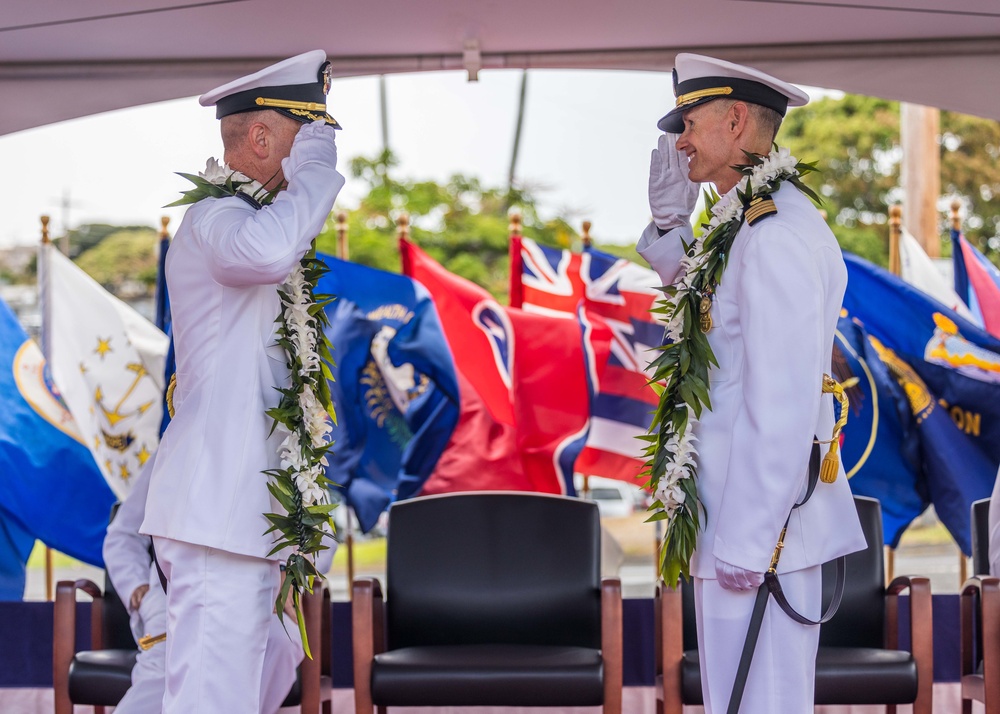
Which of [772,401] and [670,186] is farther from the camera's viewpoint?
[670,186]

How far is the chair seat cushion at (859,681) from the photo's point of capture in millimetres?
3477

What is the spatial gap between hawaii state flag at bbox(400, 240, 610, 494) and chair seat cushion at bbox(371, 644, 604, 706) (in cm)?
175

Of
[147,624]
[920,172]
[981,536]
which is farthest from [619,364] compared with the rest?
[920,172]

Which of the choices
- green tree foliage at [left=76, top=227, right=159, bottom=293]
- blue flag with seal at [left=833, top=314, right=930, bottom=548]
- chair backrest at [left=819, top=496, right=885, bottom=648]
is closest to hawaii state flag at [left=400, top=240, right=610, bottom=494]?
blue flag with seal at [left=833, top=314, right=930, bottom=548]

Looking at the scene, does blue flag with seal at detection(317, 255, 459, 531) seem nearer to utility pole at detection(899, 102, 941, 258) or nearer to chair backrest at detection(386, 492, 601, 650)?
chair backrest at detection(386, 492, 601, 650)

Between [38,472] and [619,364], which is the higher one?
[619,364]

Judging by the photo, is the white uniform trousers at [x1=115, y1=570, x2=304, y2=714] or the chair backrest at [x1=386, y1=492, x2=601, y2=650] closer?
the white uniform trousers at [x1=115, y1=570, x2=304, y2=714]

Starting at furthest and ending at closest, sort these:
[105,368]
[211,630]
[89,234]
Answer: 1. [89,234]
2. [105,368]
3. [211,630]

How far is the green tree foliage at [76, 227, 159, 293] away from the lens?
17.9m

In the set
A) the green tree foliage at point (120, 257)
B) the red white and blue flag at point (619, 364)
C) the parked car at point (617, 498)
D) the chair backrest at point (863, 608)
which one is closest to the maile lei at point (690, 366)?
the chair backrest at point (863, 608)

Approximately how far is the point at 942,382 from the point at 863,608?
1.22m

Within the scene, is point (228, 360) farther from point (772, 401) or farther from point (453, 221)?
point (453, 221)

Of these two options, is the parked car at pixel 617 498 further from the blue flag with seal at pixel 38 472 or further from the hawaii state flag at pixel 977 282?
the blue flag with seal at pixel 38 472

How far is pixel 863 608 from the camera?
409 cm
